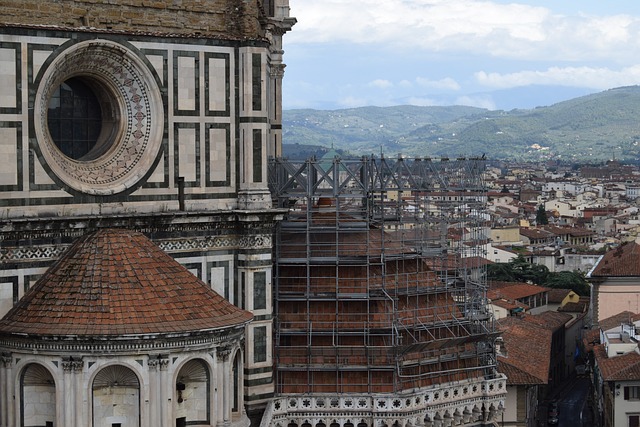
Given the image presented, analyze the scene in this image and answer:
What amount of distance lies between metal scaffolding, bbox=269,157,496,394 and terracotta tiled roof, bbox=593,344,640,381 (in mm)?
26249

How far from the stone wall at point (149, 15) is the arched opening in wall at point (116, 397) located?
307 inches

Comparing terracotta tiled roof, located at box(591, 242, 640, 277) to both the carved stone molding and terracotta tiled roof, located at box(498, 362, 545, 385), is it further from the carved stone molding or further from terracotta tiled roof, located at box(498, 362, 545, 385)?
the carved stone molding

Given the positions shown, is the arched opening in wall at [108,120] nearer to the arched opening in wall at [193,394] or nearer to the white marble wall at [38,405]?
the arched opening in wall at [193,394]

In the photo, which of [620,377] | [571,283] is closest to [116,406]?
[620,377]

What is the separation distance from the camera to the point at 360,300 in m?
35.7

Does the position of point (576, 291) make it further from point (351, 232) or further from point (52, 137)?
point (52, 137)

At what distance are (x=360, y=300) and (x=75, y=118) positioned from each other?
28.3 ft

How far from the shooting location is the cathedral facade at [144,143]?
98.7 ft

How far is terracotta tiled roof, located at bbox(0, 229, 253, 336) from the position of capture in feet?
95.6

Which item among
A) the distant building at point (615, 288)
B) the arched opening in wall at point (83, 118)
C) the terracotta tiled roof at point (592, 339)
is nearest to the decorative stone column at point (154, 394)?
the arched opening in wall at point (83, 118)

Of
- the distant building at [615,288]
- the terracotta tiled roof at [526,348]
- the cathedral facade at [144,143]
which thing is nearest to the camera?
the cathedral facade at [144,143]

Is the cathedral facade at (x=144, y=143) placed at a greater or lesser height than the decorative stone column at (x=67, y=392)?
greater

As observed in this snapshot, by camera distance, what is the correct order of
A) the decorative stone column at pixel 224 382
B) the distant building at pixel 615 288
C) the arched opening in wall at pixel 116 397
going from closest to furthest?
the arched opening in wall at pixel 116 397 < the decorative stone column at pixel 224 382 < the distant building at pixel 615 288

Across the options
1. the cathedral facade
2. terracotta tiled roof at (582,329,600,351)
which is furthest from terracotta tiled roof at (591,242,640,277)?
the cathedral facade
